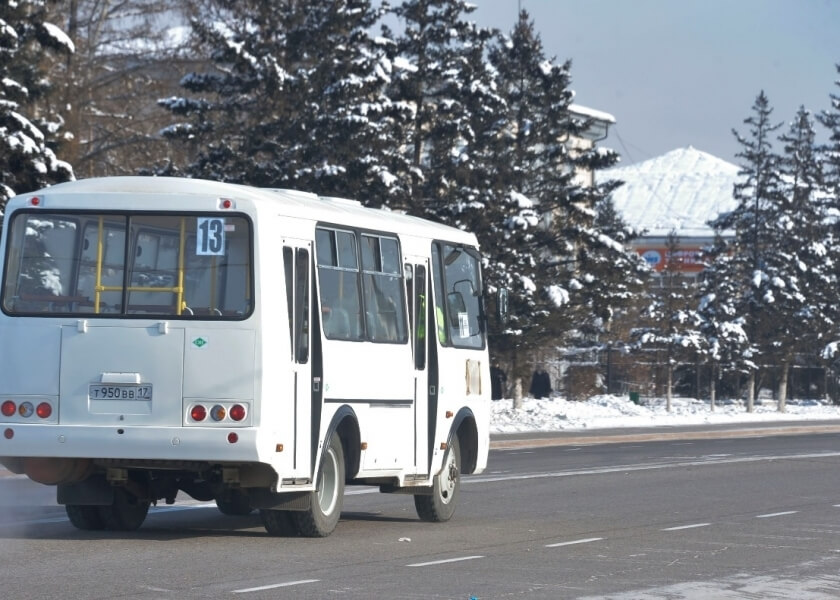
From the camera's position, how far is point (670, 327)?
59.0 meters

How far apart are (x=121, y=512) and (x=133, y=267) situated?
2394mm

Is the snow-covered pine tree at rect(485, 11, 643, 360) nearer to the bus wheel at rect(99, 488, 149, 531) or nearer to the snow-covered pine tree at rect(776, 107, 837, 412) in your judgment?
the snow-covered pine tree at rect(776, 107, 837, 412)

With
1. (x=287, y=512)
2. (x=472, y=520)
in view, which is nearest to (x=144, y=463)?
(x=287, y=512)

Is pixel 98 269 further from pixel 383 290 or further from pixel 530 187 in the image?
pixel 530 187

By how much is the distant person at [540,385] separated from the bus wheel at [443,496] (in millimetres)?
39161

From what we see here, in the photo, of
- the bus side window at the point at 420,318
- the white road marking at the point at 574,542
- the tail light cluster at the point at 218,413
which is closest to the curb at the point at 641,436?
the bus side window at the point at 420,318

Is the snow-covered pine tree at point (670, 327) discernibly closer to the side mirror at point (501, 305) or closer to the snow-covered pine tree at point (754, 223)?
the snow-covered pine tree at point (754, 223)

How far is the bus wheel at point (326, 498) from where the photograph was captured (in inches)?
525

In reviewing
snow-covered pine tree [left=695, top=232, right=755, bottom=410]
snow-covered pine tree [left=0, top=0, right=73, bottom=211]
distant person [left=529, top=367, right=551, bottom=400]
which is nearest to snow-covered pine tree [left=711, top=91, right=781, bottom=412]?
snow-covered pine tree [left=695, top=232, right=755, bottom=410]

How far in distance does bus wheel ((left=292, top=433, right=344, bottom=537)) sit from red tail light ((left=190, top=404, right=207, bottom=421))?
132 centimetres

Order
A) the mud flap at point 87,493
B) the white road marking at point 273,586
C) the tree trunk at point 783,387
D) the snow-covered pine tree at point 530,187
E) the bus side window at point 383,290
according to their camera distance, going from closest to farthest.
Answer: the white road marking at point 273,586, the mud flap at point 87,493, the bus side window at point 383,290, the snow-covered pine tree at point 530,187, the tree trunk at point 783,387

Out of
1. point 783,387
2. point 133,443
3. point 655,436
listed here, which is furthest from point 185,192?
point 783,387

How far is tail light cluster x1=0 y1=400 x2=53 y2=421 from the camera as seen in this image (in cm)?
1256

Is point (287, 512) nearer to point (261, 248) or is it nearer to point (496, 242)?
point (261, 248)
